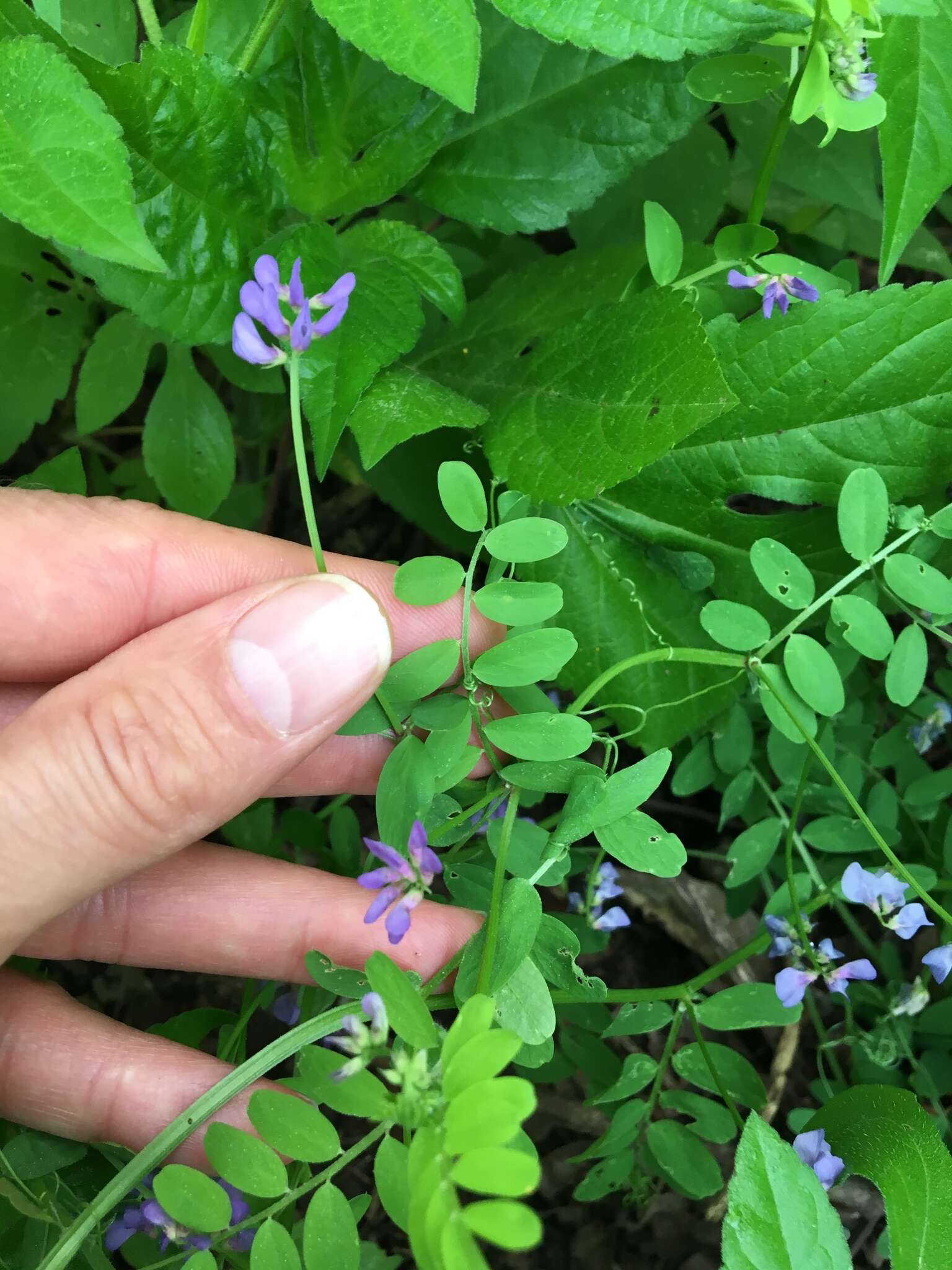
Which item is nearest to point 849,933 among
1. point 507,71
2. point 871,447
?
point 871,447

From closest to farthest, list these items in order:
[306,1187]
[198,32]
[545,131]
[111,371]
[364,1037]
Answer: [364,1037] → [306,1187] → [198,32] → [545,131] → [111,371]

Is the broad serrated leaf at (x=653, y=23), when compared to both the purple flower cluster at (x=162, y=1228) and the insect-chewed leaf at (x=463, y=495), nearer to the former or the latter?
the insect-chewed leaf at (x=463, y=495)

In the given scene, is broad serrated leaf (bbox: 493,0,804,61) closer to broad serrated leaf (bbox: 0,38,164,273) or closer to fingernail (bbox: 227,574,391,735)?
broad serrated leaf (bbox: 0,38,164,273)

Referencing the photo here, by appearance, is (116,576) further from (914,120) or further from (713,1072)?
(914,120)

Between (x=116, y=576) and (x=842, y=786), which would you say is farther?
(x=116, y=576)

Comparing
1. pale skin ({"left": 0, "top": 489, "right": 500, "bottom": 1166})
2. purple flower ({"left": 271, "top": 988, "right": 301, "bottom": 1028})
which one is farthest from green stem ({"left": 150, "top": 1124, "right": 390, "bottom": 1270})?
purple flower ({"left": 271, "top": 988, "right": 301, "bottom": 1028})

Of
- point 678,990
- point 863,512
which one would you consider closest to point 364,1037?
point 678,990

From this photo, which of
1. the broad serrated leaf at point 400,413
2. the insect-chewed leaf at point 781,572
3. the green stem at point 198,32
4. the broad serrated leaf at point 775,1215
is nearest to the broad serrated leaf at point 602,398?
the broad serrated leaf at point 400,413
